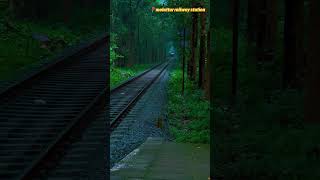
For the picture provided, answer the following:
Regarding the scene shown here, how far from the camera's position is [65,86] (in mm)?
19094

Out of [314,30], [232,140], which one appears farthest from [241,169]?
[314,30]

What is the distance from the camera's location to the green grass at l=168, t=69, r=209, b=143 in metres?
14.4

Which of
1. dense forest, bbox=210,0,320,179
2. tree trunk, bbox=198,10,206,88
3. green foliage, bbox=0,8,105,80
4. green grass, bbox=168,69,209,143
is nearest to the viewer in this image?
dense forest, bbox=210,0,320,179

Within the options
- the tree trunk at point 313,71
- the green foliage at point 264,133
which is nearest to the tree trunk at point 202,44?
the green foliage at point 264,133

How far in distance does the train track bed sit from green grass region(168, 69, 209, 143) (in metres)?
0.52

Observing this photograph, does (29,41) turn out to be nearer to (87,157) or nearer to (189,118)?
(189,118)

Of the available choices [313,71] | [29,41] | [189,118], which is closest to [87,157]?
[313,71]

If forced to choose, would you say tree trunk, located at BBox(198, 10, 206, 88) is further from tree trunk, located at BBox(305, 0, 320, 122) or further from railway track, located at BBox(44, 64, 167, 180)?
tree trunk, located at BBox(305, 0, 320, 122)

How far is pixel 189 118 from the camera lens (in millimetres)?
19031

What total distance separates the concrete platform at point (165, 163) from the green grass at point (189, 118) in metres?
1.01

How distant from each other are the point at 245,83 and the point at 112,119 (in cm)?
559

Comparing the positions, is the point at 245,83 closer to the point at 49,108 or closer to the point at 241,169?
the point at 49,108

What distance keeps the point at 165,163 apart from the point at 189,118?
8.56m

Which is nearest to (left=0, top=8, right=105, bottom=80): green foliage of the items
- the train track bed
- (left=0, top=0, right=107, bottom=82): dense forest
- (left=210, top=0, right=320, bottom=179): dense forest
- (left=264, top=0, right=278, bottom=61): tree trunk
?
(left=0, top=0, right=107, bottom=82): dense forest
